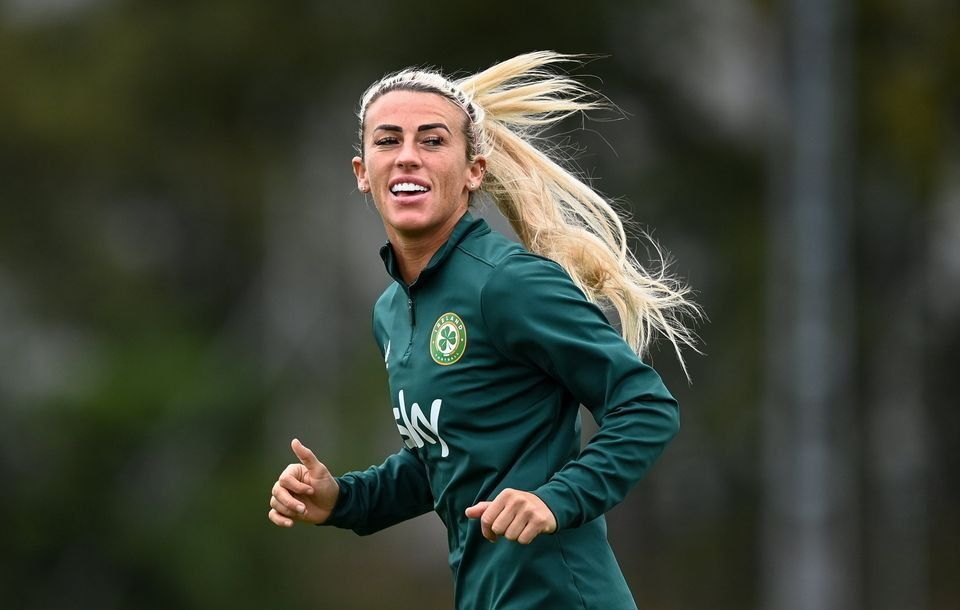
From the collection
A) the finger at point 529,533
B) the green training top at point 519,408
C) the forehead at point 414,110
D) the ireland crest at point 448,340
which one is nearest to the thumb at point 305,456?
the green training top at point 519,408

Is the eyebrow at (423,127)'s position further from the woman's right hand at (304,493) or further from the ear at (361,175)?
the woman's right hand at (304,493)

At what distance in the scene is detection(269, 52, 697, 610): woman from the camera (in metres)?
3.94

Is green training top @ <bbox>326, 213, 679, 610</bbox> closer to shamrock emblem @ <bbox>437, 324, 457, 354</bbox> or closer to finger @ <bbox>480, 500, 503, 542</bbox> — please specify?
shamrock emblem @ <bbox>437, 324, 457, 354</bbox>

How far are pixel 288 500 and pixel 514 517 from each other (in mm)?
797

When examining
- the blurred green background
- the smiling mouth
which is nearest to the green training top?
the smiling mouth

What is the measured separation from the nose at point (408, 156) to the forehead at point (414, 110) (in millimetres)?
55

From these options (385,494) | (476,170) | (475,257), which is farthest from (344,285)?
(475,257)

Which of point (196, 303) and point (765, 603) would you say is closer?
point (765, 603)

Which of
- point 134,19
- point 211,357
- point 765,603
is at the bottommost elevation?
point 765,603

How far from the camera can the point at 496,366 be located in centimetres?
409

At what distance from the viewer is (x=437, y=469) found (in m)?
4.23

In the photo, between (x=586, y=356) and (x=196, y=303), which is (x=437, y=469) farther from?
(x=196, y=303)

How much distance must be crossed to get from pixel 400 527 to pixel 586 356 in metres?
12.3

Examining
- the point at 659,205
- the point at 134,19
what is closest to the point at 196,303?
the point at 134,19
